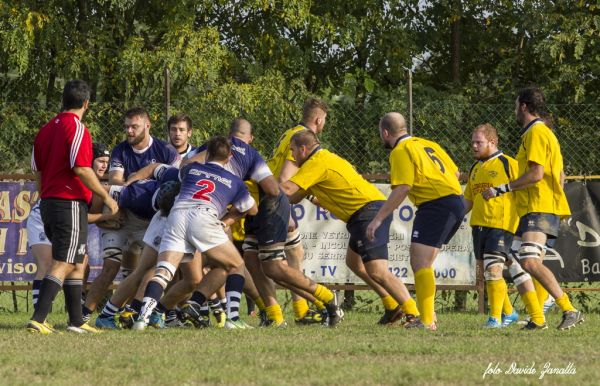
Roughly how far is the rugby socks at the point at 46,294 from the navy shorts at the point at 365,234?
8.63 ft

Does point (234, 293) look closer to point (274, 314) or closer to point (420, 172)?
point (274, 314)

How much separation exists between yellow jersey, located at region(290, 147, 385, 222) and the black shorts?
1.91 metres

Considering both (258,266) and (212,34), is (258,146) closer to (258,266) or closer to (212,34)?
(212,34)

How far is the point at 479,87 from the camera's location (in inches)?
755

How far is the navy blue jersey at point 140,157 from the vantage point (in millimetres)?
10601

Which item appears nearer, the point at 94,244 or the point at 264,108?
the point at 94,244

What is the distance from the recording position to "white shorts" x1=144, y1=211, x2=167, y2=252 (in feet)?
32.0

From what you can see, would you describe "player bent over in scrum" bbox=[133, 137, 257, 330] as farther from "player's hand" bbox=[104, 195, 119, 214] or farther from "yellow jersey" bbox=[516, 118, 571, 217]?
"yellow jersey" bbox=[516, 118, 571, 217]

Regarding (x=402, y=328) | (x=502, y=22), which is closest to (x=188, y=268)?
(x=402, y=328)

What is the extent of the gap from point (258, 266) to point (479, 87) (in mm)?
9778

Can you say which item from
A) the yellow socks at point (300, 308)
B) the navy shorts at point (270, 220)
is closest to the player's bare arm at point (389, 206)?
the navy shorts at point (270, 220)

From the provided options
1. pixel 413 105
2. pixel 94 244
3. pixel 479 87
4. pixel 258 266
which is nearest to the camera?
pixel 258 266

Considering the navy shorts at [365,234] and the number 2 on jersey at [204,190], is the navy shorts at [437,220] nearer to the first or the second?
the navy shorts at [365,234]

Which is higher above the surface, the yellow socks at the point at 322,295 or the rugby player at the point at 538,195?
the rugby player at the point at 538,195
